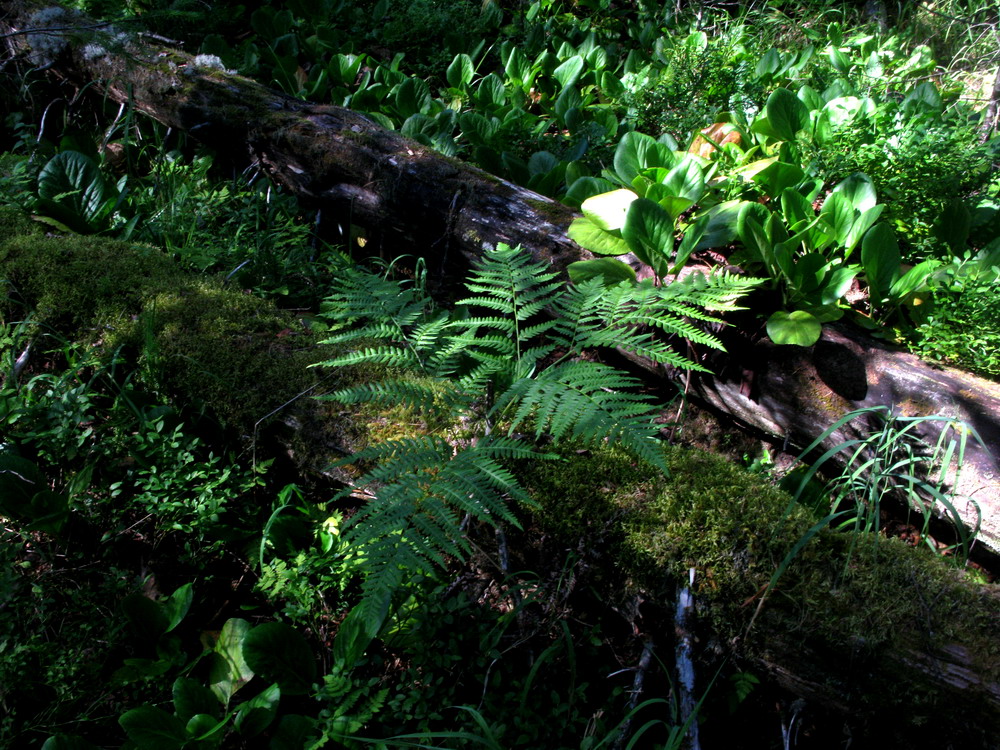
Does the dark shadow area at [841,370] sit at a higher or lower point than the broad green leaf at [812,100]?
lower

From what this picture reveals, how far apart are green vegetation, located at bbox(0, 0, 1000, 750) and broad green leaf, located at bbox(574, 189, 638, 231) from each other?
2cm

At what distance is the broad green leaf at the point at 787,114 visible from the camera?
346 centimetres

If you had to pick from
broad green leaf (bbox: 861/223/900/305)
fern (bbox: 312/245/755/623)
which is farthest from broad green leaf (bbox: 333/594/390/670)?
broad green leaf (bbox: 861/223/900/305)

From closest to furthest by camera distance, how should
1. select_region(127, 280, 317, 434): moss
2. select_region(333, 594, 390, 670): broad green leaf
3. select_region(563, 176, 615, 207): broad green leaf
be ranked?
select_region(333, 594, 390, 670): broad green leaf
select_region(127, 280, 317, 434): moss
select_region(563, 176, 615, 207): broad green leaf

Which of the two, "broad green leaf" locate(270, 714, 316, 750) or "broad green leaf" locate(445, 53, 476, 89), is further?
"broad green leaf" locate(445, 53, 476, 89)

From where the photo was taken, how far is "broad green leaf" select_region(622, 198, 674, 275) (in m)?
2.65

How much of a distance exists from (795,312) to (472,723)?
1.93 m

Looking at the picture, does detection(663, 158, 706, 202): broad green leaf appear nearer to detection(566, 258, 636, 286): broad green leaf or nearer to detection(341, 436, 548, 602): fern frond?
detection(566, 258, 636, 286): broad green leaf

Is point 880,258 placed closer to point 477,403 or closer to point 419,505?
point 477,403

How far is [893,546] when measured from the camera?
70.0 inches

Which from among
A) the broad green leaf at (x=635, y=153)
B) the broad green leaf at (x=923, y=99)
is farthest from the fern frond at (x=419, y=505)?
the broad green leaf at (x=923, y=99)

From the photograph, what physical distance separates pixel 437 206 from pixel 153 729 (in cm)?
261

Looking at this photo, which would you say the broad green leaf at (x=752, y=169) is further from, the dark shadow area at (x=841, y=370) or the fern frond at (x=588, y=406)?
the fern frond at (x=588, y=406)

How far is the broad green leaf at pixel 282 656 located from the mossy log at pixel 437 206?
1.97 meters
